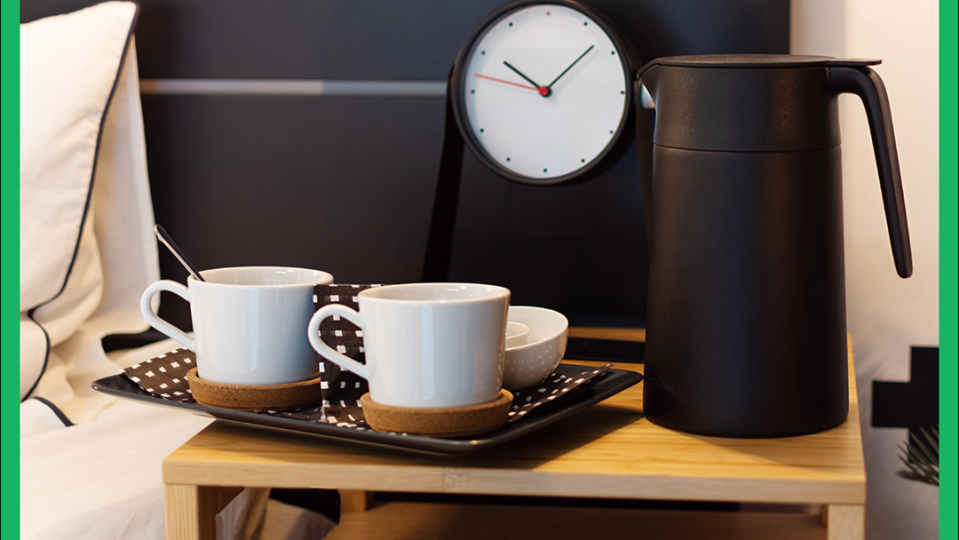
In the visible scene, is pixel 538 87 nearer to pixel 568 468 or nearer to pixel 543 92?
pixel 543 92

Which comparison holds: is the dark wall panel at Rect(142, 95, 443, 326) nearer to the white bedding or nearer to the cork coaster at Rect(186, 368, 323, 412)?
the white bedding

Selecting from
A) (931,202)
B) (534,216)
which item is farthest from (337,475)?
(931,202)

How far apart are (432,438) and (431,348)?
0.20 feet

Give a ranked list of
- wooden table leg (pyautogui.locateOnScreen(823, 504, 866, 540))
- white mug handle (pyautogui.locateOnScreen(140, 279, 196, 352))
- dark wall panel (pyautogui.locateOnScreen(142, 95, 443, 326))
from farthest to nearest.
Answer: dark wall panel (pyautogui.locateOnScreen(142, 95, 443, 326)) < white mug handle (pyautogui.locateOnScreen(140, 279, 196, 352)) < wooden table leg (pyautogui.locateOnScreen(823, 504, 866, 540))

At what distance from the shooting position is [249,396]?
584mm

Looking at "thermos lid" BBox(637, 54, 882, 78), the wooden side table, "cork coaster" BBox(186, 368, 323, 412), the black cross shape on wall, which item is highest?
"thermos lid" BBox(637, 54, 882, 78)

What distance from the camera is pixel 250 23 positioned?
3.57 ft

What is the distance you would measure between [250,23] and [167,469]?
0.73 meters

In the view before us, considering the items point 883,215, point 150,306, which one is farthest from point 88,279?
point 883,215

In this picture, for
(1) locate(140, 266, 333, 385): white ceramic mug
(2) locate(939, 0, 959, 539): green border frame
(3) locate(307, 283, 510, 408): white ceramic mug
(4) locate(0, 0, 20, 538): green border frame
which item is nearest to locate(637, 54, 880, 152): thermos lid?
(3) locate(307, 283, 510, 408): white ceramic mug

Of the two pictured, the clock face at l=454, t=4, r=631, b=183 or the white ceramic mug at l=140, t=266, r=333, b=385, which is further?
the clock face at l=454, t=4, r=631, b=183

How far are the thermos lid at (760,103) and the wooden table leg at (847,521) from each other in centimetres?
24

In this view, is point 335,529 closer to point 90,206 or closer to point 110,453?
point 110,453

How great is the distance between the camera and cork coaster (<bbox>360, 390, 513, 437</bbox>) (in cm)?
51
